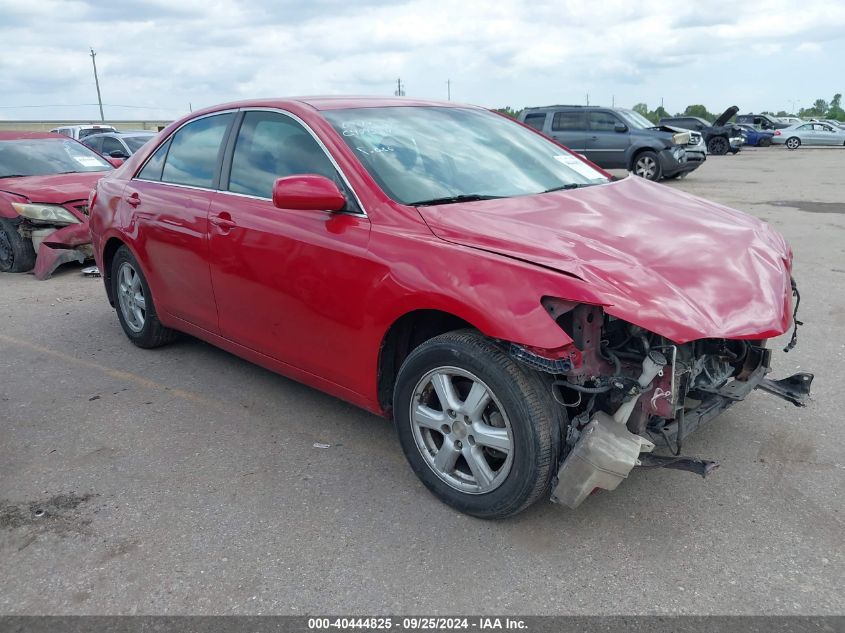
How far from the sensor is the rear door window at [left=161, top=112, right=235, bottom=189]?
14.0ft

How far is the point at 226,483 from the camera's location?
135 inches

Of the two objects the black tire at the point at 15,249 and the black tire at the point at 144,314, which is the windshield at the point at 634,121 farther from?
the black tire at the point at 144,314

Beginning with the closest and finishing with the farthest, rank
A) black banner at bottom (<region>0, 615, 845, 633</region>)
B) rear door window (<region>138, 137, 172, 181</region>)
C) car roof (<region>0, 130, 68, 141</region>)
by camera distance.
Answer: black banner at bottom (<region>0, 615, 845, 633</region>) → rear door window (<region>138, 137, 172, 181</region>) → car roof (<region>0, 130, 68, 141</region>)

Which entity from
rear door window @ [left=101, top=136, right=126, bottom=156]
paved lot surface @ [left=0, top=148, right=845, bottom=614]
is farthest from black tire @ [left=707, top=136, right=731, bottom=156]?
paved lot surface @ [left=0, top=148, right=845, bottom=614]

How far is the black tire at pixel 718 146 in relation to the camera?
3067 cm

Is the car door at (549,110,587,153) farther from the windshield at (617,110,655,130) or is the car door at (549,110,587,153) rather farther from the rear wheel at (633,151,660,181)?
the rear wheel at (633,151,660,181)

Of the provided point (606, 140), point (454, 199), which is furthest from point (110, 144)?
point (454, 199)

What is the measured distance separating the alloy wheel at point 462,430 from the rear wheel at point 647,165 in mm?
15481

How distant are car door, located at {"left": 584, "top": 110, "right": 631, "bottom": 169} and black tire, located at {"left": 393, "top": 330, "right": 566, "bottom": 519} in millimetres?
15619

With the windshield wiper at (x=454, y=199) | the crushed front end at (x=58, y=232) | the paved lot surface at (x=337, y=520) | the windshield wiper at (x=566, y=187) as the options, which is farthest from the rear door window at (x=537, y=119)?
the windshield wiper at (x=454, y=199)

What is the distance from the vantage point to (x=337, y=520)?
3.10 m

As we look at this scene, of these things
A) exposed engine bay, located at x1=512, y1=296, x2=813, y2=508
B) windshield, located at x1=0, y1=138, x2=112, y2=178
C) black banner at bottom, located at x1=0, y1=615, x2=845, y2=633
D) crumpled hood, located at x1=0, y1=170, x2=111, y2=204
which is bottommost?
black banner at bottom, located at x1=0, y1=615, x2=845, y2=633

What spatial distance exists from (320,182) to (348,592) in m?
1.75

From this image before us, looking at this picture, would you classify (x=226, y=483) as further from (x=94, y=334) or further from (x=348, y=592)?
(x=94, y=334)
